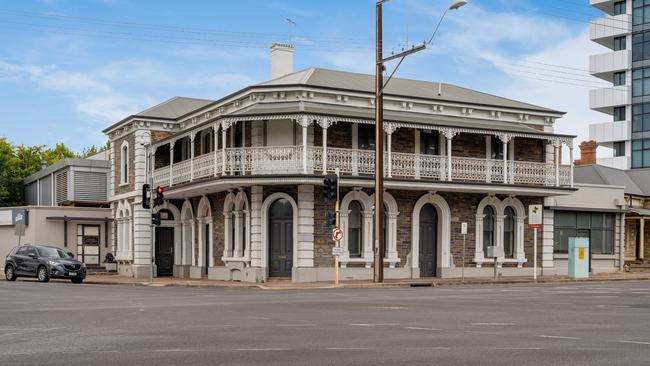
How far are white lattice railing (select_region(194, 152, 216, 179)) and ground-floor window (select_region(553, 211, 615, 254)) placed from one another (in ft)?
53.5

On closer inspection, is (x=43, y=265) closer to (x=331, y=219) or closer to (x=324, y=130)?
(x=331, y=219)

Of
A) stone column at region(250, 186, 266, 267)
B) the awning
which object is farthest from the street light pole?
the awning

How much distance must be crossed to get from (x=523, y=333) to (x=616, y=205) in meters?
31.7

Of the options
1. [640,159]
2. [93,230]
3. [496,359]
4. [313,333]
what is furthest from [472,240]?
[640,159]

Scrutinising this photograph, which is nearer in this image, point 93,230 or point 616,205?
point 616,205

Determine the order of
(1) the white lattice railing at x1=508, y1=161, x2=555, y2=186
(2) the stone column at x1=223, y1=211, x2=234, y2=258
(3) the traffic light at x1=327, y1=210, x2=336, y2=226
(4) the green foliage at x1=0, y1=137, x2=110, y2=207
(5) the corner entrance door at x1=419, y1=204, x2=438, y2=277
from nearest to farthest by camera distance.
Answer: (3) the traffic light at x1=327, y1=210, x2=336, y2=226
(2) the stone column at x1=223, y1=211, x2=234, y2=258
(5) the corner entrance door at x1=419, y1=204, x2=438, y2=277
(1) the white lattice railing at x1=508, y1=161, x2=555, y2=186
(4) the green foliage at x1=0, y1=137, x2=110, y2=207

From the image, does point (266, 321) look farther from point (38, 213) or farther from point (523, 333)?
point (38, 213)

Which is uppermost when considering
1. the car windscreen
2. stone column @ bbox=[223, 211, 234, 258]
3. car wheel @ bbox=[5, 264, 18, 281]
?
stone column @ bbox=[223, 211, 234, 258]

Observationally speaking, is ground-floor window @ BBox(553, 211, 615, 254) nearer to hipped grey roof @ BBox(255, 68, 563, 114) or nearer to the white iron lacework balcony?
the white iron lacework balcony

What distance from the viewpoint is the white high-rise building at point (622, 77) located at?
75.7m

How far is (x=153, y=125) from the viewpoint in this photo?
42125 millimetres

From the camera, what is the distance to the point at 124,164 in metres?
44.6

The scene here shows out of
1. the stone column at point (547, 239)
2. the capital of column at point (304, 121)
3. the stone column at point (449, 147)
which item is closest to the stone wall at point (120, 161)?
the capital of column at point (304, 121)

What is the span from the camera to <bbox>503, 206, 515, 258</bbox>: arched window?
127ft
